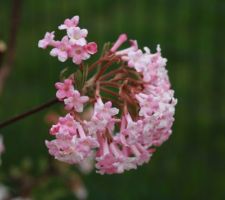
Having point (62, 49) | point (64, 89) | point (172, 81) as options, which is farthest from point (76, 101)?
point (172, 81)

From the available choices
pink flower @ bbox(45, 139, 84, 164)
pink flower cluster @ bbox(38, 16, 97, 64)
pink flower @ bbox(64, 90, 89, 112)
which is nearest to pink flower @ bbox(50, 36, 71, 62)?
pink flower cluster @ bbox(38, 16, 97, 64)

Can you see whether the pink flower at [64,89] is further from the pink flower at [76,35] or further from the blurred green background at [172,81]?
the blurred green background at [172,81]

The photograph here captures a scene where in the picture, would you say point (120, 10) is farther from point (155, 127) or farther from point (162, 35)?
point (155, 127)

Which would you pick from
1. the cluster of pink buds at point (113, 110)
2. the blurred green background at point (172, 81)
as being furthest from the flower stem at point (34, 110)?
the blurred green background at point (172, 81)

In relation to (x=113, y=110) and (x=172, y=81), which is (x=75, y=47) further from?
(x=172, y=81)

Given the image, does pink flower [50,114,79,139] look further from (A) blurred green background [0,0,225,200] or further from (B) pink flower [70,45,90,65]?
(A) blurred green background [0,0,225,200]
